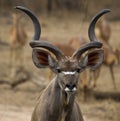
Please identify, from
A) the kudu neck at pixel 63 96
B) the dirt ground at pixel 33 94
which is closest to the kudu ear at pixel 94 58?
the kudu neck at pixel 63 96

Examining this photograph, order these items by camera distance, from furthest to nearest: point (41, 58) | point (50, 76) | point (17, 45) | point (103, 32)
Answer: point (103, 32) < point (17, 45) < point (50, 76) < point (41, 58)

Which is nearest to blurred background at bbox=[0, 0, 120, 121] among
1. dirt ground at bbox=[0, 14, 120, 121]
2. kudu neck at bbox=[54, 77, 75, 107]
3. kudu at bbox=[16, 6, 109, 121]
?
dirt ground at bbox=[0, 14, 120, 121]

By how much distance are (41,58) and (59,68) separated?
346 millimetres

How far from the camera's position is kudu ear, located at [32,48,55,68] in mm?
6002

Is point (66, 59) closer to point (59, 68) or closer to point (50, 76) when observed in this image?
point (59, 68)

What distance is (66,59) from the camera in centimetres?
580

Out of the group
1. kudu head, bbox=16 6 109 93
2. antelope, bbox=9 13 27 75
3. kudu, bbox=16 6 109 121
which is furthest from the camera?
antelope, bbox=9 13 27 75

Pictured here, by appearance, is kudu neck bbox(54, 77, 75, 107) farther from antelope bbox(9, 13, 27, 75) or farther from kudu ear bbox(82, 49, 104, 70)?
antelope bbox(9, 13, 27, 75)

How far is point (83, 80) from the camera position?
12125 mm

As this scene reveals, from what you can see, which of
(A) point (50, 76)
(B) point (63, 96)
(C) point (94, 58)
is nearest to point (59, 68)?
(B) point (63, 96)

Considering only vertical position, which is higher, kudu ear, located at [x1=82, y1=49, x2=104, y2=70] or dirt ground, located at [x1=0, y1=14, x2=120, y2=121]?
kudu ear, located at [x1=82, y1=49, x2=104, y2=70]

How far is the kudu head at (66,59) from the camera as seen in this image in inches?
219

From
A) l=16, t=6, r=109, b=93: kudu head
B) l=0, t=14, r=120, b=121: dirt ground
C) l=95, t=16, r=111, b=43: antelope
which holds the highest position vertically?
l=95, t=16, r=111, b=43: antelope

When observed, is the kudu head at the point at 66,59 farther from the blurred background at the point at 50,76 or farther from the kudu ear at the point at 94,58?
the blurred background at the point at 50,76
